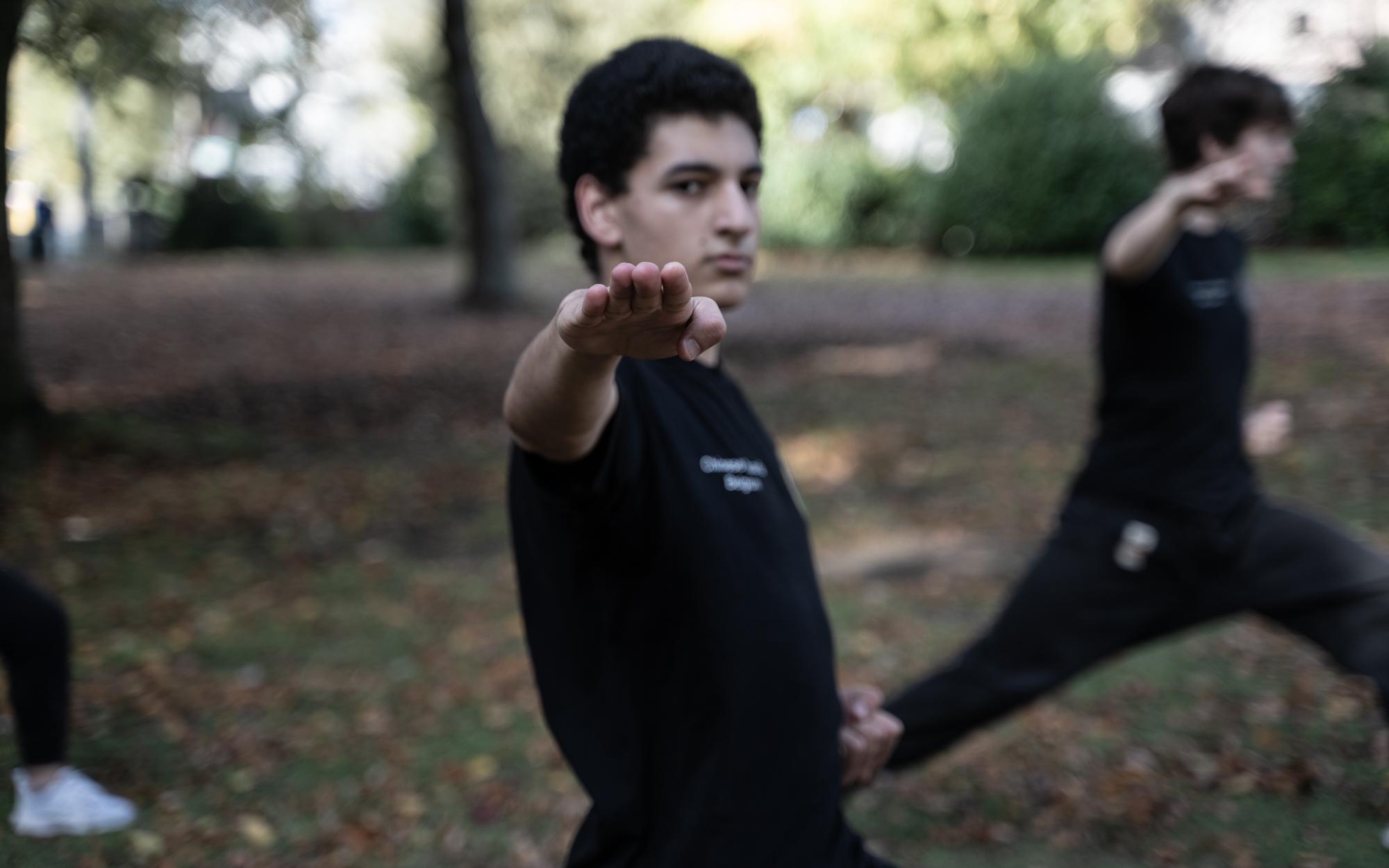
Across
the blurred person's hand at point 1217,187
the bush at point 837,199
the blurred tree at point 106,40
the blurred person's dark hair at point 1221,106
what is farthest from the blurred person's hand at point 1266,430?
the bush at point 837,199

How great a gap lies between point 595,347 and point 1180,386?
2.72m

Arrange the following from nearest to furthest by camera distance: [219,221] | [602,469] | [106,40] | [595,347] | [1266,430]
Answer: [595,347]
[602,469]
[1266,430]
[106,40]
[219,221]

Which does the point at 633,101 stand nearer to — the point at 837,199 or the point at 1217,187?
the point at 1217,187

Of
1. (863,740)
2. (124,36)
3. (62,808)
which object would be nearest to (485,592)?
(62,808)

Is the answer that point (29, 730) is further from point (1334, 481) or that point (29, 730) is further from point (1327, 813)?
point (1334, 481)

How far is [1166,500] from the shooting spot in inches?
148

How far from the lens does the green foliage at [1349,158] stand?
15.2ft

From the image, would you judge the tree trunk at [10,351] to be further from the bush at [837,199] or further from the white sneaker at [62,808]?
the bush at [837,199]

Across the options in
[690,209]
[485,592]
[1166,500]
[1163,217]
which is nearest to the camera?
[690,209]

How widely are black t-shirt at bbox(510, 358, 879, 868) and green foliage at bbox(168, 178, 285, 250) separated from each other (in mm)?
31906

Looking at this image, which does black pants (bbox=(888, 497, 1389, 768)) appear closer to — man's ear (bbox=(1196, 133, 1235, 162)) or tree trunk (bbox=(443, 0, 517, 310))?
man's ear (bbox=(1196, 133, 1235, 162))

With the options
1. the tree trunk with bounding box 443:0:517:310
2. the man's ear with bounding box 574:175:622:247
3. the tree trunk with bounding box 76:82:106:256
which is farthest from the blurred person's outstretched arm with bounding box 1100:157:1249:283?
the tree trunk with bounding box 76:82:106:256

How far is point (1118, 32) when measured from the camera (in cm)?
3159

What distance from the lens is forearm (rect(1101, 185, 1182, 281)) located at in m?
3.54
